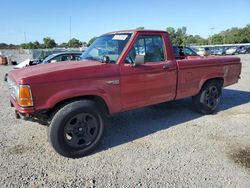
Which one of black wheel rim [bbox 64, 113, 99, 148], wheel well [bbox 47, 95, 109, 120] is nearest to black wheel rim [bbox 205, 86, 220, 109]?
wheel well [bbox 47, 95, 109, 120]

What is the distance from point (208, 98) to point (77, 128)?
3593 millimetres

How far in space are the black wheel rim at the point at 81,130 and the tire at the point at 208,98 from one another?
2.96m

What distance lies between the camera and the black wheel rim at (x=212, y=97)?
6.13 metres

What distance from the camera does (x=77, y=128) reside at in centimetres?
406

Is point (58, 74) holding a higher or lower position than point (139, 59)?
lower

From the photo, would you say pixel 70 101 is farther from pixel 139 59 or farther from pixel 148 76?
pixel 148 76

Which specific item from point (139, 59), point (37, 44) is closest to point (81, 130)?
point (139, 59)

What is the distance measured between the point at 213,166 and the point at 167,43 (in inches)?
102

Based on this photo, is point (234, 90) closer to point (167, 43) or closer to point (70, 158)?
point (167, 43)

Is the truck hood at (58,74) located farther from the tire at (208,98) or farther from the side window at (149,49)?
the tire at (208,98)

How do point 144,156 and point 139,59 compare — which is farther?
point 139,59

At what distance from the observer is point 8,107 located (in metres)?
7.01

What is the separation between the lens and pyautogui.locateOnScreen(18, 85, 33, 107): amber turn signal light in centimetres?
348

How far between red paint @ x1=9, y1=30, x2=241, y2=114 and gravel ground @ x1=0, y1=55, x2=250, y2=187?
0.72 m
